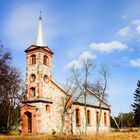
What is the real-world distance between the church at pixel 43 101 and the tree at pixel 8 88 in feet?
7.24

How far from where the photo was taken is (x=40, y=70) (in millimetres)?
44688

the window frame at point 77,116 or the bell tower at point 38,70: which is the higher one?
the bell tower at point 38,70

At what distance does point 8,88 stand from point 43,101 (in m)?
8.73

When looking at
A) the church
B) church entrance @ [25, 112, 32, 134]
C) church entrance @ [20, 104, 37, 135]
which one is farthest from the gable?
church entrance @ [25, 112, 32, 134]

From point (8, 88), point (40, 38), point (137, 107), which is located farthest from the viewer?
point (137, 107)

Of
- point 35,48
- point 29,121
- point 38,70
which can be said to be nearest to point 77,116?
point 29,121

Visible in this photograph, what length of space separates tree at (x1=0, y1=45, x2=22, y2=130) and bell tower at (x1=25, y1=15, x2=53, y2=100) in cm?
187

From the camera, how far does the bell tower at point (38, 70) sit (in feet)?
145

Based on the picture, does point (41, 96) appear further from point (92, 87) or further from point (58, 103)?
point (92, 87)

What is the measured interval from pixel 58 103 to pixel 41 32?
12493 millimetres

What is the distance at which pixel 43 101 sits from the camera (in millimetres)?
43062

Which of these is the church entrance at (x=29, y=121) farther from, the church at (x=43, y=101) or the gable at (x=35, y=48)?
the gable at (x=35, y=48)

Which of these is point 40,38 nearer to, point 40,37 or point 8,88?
point 40,37

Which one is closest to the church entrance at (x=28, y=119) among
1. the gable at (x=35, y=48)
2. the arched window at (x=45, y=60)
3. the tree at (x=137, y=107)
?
the arched window at (x=45, y=60)
